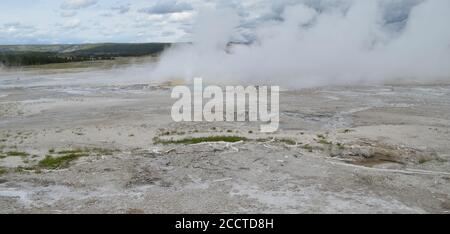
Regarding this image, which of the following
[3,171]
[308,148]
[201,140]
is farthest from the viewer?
[201,140]

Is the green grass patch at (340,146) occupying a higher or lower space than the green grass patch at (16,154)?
higher

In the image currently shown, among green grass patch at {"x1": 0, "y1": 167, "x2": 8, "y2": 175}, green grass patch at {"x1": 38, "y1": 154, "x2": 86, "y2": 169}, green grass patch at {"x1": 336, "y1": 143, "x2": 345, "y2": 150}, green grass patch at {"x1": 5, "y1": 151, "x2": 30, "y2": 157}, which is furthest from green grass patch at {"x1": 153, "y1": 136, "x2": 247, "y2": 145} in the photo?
green grass patch at {"x1": 0, "y1": 167, "x2": 8, "y2": 175}

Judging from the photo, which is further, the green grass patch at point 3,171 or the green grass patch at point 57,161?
the green grass patch at point 57,161

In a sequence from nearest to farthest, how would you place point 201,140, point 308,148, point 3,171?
point 3,171 < point 308,148 < point 201,140

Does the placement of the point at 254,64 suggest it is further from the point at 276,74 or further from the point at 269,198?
the point at 269,198

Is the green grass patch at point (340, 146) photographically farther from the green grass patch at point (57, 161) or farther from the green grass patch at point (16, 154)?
the green grass patch at point (16, 154)

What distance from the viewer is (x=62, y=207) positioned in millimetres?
8672

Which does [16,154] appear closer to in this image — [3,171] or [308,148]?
[3,171]

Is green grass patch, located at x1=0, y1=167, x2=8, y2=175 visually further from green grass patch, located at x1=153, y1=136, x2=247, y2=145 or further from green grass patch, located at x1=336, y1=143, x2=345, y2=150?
green grass patch, located at x1=336, y1=143, x2=345, y2=150

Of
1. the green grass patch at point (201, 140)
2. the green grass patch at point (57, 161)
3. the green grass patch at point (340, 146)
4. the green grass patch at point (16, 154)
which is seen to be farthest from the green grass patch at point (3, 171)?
the green grass patch at point (340, 146)

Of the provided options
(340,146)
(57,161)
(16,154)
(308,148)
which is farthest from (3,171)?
(340,146)

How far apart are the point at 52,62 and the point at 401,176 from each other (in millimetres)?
77334

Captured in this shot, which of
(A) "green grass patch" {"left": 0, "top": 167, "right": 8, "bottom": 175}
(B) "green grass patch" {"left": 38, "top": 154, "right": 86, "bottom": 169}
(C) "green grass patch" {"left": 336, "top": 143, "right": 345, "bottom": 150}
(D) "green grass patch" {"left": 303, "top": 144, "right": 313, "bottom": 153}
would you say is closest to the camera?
(A) "green grass patch" {"left": 0, "top": 167, "right": 8, "bottom": 175}

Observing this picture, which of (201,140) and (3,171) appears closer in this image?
(3,171)
